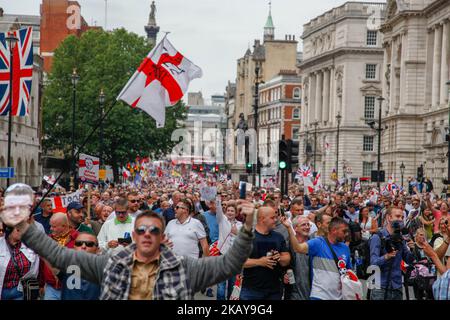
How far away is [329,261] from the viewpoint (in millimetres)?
10602

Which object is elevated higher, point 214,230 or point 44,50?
point 44,50

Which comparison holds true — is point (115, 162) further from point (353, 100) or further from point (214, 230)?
point (214, 230)

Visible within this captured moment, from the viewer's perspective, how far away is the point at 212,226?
18.4 metres

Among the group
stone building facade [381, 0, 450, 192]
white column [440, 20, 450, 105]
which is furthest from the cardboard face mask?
white column [440, 20, 450, 105]

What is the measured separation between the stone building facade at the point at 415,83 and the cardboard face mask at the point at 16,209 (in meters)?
69.7

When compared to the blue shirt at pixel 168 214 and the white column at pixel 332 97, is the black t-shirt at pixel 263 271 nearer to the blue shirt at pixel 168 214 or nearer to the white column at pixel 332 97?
the blue shirt at pixel 168 214

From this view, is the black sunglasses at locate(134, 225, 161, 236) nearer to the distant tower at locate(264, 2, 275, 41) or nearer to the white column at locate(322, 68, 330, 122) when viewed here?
the white column at locate(322, 68, 330, 122)

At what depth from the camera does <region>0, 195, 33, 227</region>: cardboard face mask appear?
6227mm

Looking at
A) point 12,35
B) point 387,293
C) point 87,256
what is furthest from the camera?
point 12,35

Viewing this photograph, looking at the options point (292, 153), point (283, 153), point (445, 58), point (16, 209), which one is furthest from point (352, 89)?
point (16, 209)

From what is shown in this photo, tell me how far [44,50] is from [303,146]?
31.4 m

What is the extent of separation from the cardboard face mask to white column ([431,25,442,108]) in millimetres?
75830

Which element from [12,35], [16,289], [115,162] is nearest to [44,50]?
[115,162]

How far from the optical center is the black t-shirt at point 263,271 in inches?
416
